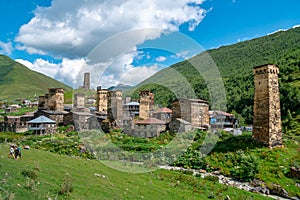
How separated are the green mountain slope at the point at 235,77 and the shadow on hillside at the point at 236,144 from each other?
1859 cm

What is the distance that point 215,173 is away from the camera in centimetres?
2144

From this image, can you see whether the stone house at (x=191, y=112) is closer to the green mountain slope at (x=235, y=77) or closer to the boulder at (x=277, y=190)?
the green mountain slope at (x=235, y=77)

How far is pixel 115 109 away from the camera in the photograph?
40.2m

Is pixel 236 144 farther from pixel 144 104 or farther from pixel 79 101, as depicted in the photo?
pixel 79 101

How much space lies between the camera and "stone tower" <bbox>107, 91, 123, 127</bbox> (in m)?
39.5

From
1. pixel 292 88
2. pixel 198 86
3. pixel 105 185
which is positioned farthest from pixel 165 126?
pixel 198 86

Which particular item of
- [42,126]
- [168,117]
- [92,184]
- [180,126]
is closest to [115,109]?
[42,126]

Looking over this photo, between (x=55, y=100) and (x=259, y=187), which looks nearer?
(x=259, y=187)

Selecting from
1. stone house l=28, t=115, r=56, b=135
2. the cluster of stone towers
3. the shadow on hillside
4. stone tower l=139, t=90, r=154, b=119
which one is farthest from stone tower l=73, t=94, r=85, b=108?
the shadow on hillside

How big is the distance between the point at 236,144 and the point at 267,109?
167 inches

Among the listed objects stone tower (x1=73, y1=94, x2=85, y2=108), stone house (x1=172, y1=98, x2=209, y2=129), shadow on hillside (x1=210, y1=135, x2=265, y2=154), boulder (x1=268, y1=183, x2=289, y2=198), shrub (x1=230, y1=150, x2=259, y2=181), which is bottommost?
boulder (x1=268, y1=183, x2=289, y2=198)

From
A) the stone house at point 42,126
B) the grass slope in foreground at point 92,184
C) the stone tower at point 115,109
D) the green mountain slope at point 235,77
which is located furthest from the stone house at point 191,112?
the stone house at point 42,126

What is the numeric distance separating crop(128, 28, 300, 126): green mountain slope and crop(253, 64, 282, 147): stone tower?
1993 cm

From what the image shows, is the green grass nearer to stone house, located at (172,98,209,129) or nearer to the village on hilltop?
the village on hilltop
